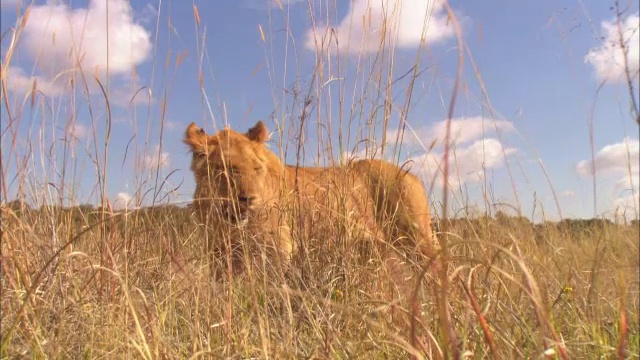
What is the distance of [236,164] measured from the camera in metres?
3.57

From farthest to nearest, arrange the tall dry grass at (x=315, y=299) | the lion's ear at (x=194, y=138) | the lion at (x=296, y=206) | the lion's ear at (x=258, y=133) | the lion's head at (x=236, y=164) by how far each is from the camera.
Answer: the lion's ear at (x=258, y=133), the lion's ear at (x=194, y=138), the lion's head at (x=236, y=164), the lion at (x=296, y=206), the tall dry grass at (x=315, y=299)

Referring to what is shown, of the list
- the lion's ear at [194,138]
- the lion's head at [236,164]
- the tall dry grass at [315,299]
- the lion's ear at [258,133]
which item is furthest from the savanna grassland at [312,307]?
the lion's ear at [258,133]

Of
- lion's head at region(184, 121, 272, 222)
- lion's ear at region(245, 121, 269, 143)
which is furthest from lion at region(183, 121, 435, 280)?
lion's ear at region(245, 121, 269, 143)

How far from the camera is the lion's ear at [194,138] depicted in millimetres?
3875

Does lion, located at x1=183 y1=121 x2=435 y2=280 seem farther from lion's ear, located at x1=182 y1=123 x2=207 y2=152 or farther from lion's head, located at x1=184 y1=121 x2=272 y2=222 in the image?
lion's ear, located at x1=182 y1=123 x2=207 y2=152

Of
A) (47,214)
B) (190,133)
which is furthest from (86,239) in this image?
(190,133)

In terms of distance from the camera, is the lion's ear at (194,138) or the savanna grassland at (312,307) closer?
the savanna grassland at (312,307)

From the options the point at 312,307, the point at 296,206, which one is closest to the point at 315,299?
the point at 312,307

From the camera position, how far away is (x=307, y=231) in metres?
2.73

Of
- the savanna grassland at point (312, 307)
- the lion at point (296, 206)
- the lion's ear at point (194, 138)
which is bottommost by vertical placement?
the savanna grassland at point (312, 307)

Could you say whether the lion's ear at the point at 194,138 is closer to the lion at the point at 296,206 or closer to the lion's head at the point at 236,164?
the lion's head at the point at 236,164

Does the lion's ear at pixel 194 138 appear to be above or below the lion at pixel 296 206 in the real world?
above

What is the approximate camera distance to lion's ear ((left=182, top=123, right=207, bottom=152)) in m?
3.88

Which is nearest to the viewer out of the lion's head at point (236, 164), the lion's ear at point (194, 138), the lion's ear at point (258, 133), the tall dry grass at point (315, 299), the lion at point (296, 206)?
the tall dry grass at point (315, 299)
